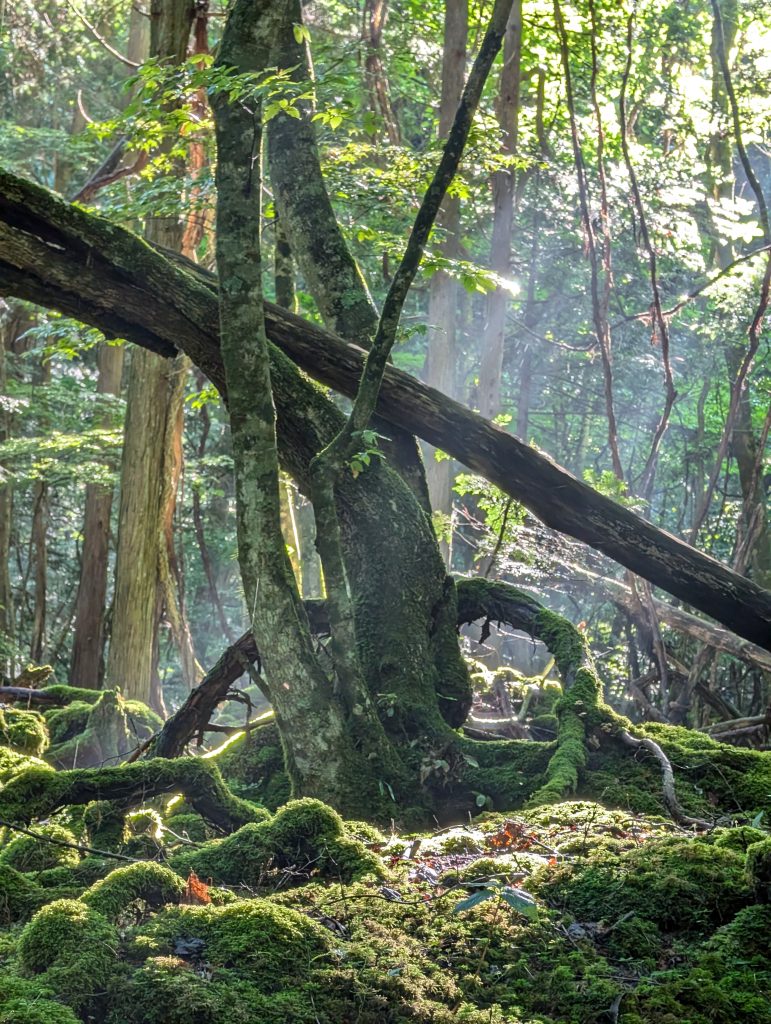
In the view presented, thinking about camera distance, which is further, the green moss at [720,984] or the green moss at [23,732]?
the green moss at [23,732]

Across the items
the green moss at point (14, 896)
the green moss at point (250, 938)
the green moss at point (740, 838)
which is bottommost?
the green moss at point (14, 896)

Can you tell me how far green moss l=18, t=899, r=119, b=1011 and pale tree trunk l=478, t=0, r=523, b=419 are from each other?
11457 mm

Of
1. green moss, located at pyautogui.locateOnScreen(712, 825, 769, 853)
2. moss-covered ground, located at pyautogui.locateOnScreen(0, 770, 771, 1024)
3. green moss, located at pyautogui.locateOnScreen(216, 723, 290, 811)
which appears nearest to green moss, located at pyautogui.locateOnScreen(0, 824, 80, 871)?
moss-covered ground, located at pyautogui.locateOnScreen(0, 770, 771, 1024)

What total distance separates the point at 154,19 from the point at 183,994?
958 centimetres

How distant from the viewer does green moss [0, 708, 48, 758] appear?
7301 mm

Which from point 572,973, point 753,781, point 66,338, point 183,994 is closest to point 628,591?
point 753,781

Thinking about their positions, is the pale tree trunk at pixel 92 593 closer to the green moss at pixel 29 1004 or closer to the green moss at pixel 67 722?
the green moss at pixel 67 722

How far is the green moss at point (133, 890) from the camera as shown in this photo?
3537 mm

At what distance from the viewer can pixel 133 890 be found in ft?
12.0

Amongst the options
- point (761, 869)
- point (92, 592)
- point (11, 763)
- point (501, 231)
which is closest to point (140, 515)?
point (92, 592)

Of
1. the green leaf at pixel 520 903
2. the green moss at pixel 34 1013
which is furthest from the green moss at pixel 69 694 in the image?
the green leaf at pixel 520 903

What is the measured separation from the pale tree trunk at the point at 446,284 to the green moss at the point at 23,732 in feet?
22.7

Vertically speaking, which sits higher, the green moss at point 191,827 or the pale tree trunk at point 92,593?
the pale tree trunk at point 92,593

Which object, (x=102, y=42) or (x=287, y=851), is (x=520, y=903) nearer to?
(x=287, y=851)
